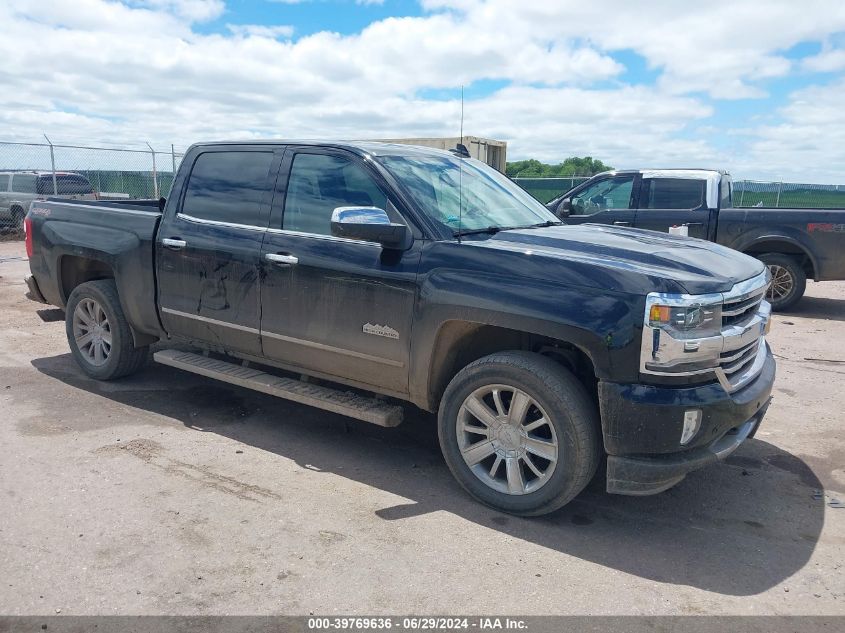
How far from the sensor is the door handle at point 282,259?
4480mm

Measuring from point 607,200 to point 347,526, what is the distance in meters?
7.81

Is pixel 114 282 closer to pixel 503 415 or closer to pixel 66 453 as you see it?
pixel 66 453

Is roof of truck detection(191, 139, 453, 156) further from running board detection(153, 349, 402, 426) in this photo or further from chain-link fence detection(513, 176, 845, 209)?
chain-link fence detection(513, 176, 845, 209)

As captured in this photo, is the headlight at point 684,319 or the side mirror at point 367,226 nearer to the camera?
the headlight at point 684,319

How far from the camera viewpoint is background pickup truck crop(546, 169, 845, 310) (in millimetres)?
9367

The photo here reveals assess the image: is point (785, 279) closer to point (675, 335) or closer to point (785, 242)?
point (785, 242)

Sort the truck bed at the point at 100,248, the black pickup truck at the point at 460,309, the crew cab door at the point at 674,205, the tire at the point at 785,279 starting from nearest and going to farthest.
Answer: the black pickup truck at the point at 460,309 → the truck bed at the point at 100,248 → the tire at the point at 785,279 → the crew cab door at the point at 674,205

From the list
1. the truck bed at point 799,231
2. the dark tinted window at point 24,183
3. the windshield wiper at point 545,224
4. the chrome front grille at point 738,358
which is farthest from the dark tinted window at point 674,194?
the dark tinted window at point 24,183

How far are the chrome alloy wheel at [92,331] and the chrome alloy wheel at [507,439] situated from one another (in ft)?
11.2

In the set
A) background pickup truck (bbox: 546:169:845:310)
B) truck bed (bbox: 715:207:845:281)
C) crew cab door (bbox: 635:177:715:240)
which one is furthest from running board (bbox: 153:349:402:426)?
truck bed (bbox: 715:207:845:281)

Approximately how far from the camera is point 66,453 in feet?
14.9

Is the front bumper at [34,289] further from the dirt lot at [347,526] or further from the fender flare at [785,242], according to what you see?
the fender flare at [785,242]

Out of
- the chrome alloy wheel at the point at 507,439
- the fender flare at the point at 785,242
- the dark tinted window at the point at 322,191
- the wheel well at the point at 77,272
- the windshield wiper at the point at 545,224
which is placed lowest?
the chrome alloy wheel at the point at 507,439

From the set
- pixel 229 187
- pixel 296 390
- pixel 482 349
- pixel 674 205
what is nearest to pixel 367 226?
pixel 482 349
